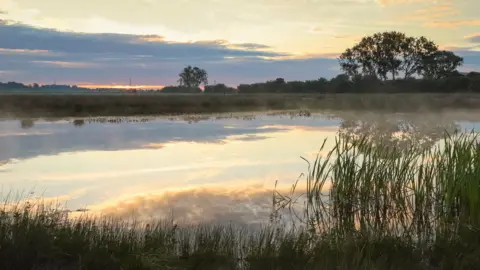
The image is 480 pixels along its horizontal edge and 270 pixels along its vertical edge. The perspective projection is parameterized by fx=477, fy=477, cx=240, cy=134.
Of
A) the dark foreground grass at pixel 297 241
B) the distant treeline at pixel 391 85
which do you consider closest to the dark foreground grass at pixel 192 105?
the distant treeline at pixel 391 85

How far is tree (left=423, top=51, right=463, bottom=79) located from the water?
166ft

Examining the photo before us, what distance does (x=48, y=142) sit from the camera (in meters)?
22.0

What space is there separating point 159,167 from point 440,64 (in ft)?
235

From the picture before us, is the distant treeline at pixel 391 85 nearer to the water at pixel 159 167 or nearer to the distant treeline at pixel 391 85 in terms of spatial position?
the distant treeline at pixel 391 85

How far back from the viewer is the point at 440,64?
254ft

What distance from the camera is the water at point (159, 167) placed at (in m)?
11.1

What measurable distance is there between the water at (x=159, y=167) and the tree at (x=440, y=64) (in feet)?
166

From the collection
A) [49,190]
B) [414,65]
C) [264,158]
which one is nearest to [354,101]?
[414,65]

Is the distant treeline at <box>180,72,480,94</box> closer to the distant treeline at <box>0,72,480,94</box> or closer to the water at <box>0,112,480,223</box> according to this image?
the distant treeline at <box>0,72,480,94</box>

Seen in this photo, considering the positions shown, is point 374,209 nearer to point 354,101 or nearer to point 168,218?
point 168,218

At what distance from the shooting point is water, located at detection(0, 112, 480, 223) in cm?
1115

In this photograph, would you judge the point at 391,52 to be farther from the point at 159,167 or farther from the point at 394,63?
the point at 159,167

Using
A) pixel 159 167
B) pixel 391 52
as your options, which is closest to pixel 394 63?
pixel 391 52

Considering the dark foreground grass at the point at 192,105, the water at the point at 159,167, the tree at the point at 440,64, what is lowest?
the water at the point at 159,167
